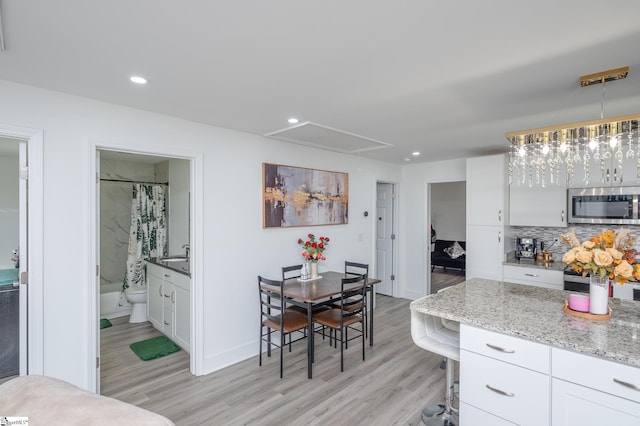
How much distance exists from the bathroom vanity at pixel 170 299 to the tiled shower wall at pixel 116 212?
111cm

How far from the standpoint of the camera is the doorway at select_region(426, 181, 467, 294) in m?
7.47

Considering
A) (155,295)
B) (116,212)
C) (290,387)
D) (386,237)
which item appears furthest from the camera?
(386,237)

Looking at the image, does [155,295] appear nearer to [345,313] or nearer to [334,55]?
[345,313]

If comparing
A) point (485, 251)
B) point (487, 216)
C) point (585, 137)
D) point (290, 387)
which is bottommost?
point (290, 387)

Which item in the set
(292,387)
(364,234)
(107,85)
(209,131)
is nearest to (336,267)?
(364,234)

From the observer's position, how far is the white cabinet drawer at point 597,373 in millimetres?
1407

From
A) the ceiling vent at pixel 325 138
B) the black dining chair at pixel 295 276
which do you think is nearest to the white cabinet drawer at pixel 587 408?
the black dining chair at pixel 295 276

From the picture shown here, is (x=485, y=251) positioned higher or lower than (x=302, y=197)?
lower

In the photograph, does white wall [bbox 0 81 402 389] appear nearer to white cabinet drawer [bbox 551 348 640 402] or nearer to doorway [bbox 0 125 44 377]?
doorway [bbox 0 125 44 377]

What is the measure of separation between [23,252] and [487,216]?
4907 millimetres

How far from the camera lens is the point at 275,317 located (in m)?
3.29

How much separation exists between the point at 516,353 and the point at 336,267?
9.37 ft

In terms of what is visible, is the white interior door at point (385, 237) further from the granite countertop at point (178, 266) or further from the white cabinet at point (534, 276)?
the granite countertop at point (178, 266)

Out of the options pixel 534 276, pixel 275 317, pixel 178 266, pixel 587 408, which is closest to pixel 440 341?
pixel 587 408
